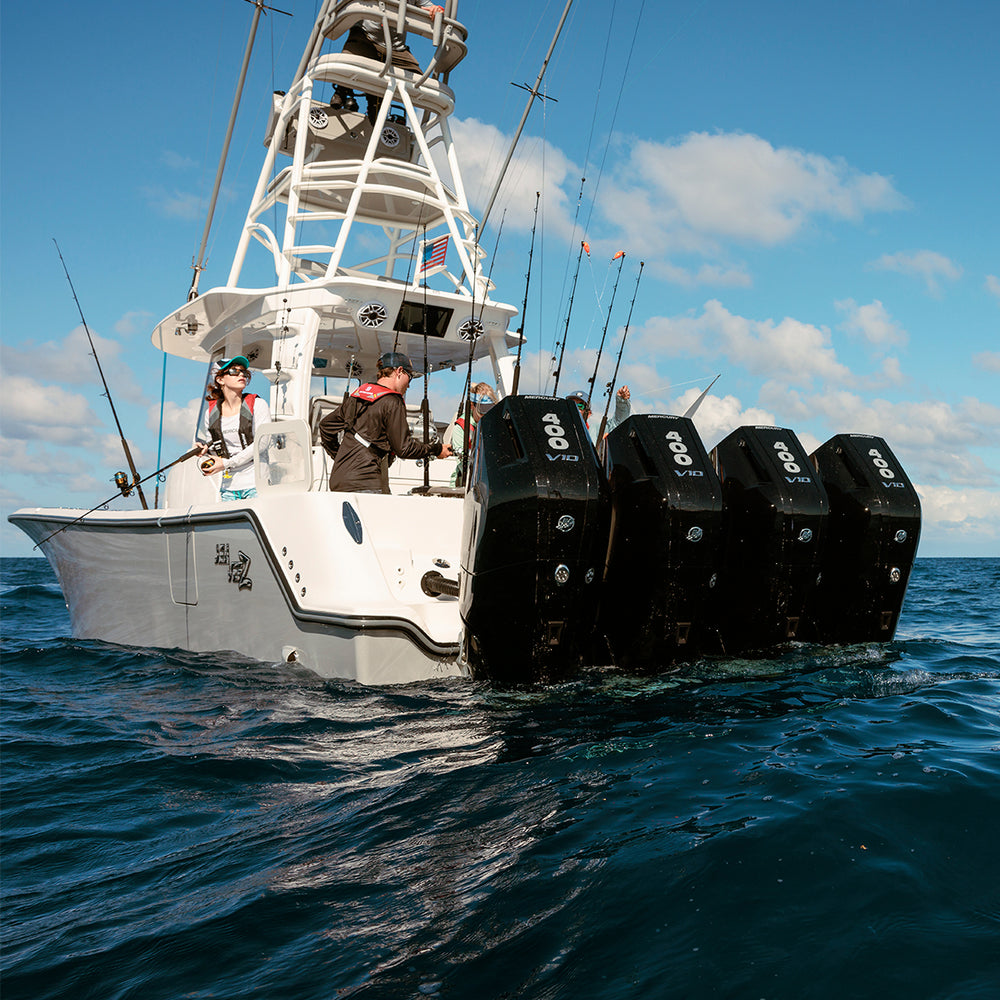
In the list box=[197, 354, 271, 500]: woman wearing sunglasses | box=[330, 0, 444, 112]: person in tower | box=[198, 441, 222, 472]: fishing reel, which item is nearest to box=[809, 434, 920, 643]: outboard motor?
box=[197, 354, 271, 500]: woman wearing sunglasses

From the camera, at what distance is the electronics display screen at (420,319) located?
22.7 feet

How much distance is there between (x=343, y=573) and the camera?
4.45 m

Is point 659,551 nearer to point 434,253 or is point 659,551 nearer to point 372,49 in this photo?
point 434,253

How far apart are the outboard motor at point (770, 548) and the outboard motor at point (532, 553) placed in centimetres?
83

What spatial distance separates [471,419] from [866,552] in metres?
3.08

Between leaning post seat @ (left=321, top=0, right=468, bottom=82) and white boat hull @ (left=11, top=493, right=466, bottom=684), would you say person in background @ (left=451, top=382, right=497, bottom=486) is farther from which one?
leaning post seat @ (left=321, top=0, right=468, bottom=82)

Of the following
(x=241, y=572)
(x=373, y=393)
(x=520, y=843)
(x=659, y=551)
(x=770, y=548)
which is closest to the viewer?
(x=520, y=843)

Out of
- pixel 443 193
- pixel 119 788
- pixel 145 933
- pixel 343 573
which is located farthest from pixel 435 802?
pixel 443 193

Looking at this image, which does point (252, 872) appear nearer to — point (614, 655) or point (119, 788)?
point (119, 788)

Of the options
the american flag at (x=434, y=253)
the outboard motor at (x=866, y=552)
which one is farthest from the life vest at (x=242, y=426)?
the outboard motor at (x=866, y=552)

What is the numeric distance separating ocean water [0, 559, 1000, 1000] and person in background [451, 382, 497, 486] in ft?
7.79

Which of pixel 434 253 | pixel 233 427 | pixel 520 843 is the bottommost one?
pixel 520 843

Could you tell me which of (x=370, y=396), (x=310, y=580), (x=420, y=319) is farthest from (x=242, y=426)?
(x=310, y=580)

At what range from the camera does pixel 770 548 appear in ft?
13.6
